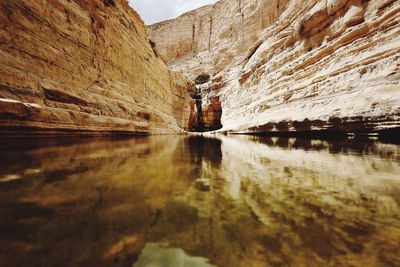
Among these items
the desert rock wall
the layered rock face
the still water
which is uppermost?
the desert rock wall

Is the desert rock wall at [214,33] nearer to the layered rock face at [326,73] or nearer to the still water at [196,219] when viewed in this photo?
the layered rock face at [326,73]

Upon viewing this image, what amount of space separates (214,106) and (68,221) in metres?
17.9

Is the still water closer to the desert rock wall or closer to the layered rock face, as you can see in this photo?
the layered rock face

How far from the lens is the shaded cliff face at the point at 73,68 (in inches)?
174

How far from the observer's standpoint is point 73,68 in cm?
612

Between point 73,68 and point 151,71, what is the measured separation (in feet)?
20.2

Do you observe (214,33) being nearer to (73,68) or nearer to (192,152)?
(73,68)

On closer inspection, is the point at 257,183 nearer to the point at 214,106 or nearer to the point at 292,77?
the point at 292,77

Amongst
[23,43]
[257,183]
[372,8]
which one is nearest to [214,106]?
[372,8]

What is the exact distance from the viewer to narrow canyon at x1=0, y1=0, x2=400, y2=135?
4.40m

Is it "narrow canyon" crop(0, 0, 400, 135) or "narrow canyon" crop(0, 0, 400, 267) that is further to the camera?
"narrow canyon" crop(0, 0, 400, 135)

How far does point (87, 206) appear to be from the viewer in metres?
1.26

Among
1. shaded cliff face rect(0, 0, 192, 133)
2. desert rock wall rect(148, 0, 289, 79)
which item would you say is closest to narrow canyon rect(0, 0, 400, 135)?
shaded cliff face rect(0, 0, 192, 133)

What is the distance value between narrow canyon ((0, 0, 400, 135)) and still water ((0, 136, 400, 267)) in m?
3.18
